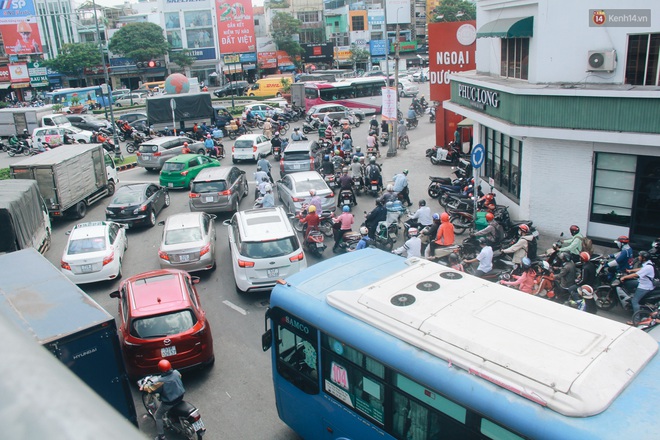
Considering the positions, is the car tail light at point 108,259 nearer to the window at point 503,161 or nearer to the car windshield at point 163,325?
the car windshield at point 163,325

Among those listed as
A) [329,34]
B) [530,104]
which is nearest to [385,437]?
[530,104]

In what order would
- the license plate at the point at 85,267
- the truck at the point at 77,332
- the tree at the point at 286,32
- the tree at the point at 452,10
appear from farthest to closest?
1. the tree at the point at 452,10
2. the tree at the point at 286,32
3. the license plate at the point at 85,267
4. the truck at the point at 77,332

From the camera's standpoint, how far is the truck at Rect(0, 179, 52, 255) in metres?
15.0

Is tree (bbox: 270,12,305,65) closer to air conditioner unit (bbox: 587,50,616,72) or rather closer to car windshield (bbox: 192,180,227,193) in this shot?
car windshield (bbox: 192,180,227,193)

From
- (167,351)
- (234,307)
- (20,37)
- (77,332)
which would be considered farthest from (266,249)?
(20,37)

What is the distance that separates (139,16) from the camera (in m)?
76.9

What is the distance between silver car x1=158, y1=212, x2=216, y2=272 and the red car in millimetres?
4240

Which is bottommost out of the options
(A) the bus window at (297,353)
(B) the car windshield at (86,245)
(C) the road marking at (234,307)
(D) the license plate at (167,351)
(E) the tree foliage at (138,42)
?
(C) the road marking at (234,307)

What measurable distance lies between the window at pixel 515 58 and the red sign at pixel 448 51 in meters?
4.85

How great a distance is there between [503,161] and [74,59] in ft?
204

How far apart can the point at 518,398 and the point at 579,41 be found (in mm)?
12307

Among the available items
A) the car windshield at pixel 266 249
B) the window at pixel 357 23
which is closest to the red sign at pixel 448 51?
the car windshield at pixel 266 249

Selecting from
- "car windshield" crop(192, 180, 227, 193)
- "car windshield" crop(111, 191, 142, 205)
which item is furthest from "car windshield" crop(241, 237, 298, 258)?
"car windshield" crop(111, 191, 142, 205)

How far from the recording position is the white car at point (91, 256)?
14500 millimetres
